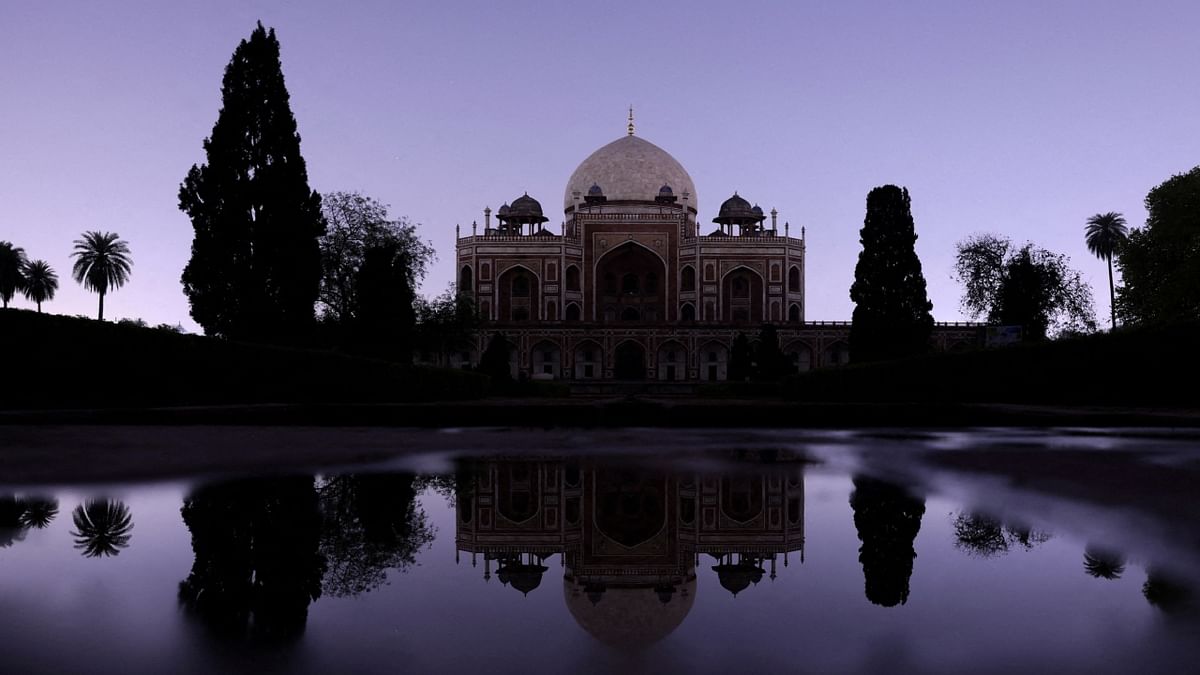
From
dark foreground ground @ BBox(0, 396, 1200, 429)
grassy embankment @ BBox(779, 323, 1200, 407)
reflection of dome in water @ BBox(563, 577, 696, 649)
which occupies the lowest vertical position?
reflection of dome in water @ BBox(563, 577, 696, 649)

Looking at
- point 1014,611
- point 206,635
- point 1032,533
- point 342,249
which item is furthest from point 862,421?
point 342,249

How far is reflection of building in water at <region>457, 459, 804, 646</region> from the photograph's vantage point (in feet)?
7.94

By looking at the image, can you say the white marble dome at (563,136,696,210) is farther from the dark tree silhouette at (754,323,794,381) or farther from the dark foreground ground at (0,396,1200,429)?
the dark foreground ground at (0,396,1200,429)

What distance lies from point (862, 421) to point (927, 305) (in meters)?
18.6

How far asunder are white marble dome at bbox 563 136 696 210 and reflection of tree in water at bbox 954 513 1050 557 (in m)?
62.9

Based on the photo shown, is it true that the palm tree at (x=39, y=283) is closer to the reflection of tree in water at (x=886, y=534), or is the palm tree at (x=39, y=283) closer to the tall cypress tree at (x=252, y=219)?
the tall cypress tree at (x=252, y=219)

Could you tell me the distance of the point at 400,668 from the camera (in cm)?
185

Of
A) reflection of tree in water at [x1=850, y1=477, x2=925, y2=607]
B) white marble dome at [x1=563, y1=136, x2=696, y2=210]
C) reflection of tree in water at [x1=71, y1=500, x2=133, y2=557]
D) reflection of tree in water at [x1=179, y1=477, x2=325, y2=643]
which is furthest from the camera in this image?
white marble dome at [x1=563, y1=136, x2=696, y2=210]

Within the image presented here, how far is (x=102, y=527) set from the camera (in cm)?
358

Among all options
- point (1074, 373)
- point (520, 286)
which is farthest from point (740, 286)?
point (1074, 373)

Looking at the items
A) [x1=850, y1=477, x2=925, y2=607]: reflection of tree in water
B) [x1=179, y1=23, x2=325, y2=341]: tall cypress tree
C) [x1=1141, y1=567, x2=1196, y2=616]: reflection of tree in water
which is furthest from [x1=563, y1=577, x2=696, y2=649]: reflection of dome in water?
[x1=179, y1=23, x2=325, y2=341]: tall cypress tree

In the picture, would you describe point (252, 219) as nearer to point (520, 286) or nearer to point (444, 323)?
point (444, 323)

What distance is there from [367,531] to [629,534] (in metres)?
0.99

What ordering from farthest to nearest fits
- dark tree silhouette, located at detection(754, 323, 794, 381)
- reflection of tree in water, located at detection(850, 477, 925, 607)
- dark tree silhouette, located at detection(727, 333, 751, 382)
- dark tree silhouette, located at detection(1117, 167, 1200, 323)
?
dark tree silhouette, located at detection(727, 333, 751, 382) < dark tree silhouette, located at detection(754, 323, 794, 381) < dark tree silhouette, located at detection(1117, 167, 1200, 323) < reflection of tree in water, located at detection(850, 477, 925, 607)
